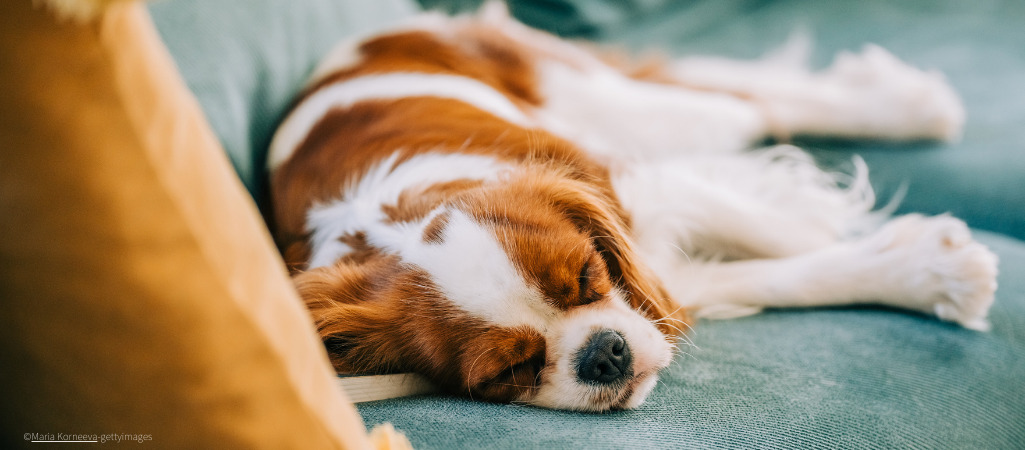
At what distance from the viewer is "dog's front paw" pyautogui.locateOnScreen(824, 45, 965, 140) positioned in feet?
6.70

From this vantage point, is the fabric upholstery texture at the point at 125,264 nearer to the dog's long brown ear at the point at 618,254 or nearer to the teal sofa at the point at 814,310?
the teal sofa at the point at 814,310

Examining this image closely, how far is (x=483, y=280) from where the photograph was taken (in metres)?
1.18

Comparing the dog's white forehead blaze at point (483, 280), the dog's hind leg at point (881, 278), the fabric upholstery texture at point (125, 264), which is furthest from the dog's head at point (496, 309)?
the fabric upholstery texture at point (125, 264)

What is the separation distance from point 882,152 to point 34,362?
2.19 meters

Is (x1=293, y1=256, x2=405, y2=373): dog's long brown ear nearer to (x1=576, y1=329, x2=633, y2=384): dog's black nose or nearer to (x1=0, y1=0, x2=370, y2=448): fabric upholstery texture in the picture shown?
(x1=576, y1=329, x2=633, y2=384): dog's black nose

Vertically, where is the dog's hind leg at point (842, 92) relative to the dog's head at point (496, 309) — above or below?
above

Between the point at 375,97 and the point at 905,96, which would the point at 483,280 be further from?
the point at 905,96

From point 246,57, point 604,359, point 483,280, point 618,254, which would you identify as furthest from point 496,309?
point 246,57

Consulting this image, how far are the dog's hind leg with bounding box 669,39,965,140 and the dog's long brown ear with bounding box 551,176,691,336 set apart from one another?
110 cm

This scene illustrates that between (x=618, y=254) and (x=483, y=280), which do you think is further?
(x=618, y=254)

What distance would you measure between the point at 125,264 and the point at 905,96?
7.55ft

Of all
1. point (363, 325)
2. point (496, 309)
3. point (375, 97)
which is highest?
point (375, 97)

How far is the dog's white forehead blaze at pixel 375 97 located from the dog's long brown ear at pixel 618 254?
0.47m

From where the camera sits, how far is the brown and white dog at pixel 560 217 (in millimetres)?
1205
